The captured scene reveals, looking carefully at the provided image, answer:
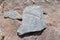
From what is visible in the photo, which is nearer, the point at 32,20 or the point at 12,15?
the point at 32,20

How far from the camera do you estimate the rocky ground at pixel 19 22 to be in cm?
170

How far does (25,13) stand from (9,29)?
28cm

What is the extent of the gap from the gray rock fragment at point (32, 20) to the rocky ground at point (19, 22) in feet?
0.20

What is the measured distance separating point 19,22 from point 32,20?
0.16 meters

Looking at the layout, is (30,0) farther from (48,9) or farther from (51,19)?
(51,19)

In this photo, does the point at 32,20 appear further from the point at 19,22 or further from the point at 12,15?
the point at 12,15

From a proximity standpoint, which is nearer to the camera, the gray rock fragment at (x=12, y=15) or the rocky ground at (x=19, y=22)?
the rocky ground at (x=19, y=22)

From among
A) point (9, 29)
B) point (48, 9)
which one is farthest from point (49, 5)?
point (9, 29)

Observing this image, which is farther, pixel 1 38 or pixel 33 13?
pixel 33 13

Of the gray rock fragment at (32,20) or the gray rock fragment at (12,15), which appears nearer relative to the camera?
the gray rock fragment at (32,20)

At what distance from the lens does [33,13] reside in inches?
74.7

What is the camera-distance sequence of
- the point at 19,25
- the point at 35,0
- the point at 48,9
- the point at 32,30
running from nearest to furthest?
the point at 32,30
the point at 19,25
the point at 48,9
the point at 35,0

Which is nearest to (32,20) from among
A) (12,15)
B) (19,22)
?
(19,22)

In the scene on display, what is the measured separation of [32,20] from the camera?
1.81 m
